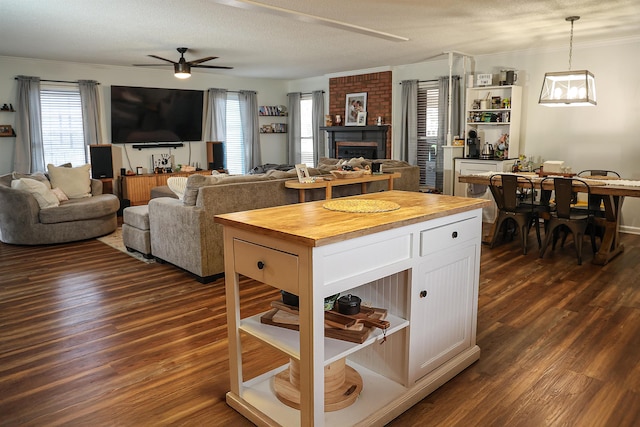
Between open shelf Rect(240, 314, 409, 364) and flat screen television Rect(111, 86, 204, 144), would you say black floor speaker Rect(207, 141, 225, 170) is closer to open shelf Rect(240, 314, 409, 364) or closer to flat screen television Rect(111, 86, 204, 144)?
flat screen television Rect(111, 86, 204, 144)

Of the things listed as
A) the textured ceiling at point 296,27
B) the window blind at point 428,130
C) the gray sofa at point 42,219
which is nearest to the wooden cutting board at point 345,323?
the textured ceiling at point 296,27

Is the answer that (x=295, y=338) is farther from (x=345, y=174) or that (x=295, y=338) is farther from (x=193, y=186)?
(x=345, y=174)

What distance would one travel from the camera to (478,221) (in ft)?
8.64

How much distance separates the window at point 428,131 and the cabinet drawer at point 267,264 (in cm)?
639

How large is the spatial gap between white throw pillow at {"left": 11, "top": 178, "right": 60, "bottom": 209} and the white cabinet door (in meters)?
5.12

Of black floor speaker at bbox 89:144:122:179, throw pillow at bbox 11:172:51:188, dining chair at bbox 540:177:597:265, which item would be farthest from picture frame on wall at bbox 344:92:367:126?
throw pillow at bbox 11:172:51:188

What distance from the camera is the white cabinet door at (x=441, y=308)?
229 centimetres

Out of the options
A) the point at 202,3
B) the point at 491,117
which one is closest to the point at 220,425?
the point at 202,3

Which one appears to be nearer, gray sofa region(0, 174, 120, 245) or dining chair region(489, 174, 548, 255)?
dining chair region(489, 174, 548, 255)

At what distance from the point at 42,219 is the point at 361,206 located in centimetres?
479

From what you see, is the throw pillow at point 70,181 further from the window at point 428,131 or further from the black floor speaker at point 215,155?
the window at point 428,131

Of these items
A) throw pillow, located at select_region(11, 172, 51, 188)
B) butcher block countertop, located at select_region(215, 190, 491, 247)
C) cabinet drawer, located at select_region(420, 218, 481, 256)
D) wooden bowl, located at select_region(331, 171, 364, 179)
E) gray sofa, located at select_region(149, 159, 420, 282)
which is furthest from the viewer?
throw pillow, located at select_region(11, 172, 51, 188)

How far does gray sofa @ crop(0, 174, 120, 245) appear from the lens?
5.56 m

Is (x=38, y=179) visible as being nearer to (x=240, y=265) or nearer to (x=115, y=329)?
(x=115, y=329)
